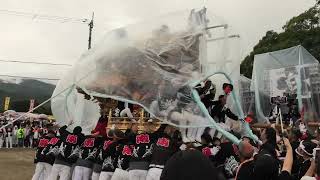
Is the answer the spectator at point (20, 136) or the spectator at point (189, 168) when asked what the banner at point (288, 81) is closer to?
the spectator at point (189, 168)

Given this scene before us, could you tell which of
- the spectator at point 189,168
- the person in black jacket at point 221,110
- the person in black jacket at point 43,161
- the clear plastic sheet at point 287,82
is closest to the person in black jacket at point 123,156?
the person in black jacket at point 221,110

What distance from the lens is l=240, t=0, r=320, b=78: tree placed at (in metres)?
29.0

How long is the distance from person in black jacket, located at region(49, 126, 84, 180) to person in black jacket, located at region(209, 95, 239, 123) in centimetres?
361

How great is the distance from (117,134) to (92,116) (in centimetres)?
297

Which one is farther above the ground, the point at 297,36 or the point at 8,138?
the point at 297,36

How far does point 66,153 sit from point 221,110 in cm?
417

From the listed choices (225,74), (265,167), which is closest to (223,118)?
(225,74)

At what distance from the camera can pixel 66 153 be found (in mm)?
10992

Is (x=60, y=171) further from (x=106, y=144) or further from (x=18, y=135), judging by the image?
(x=18, y=135)

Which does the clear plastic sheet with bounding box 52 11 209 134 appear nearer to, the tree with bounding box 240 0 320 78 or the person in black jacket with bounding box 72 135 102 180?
the person in black jacket with bounding box 72 135 102 180

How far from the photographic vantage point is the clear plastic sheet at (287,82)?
42.3 ft

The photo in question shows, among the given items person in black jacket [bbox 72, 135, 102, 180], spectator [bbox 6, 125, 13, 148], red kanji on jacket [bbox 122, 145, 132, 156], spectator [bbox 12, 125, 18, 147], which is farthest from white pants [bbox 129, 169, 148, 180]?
spectator [bbox 12, 125, 18, 147]

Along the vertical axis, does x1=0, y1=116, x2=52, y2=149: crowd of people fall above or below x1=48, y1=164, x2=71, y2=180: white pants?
below

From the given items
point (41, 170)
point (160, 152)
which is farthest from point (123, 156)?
point (41, 170)
